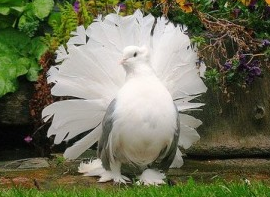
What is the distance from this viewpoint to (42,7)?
6.18 meters

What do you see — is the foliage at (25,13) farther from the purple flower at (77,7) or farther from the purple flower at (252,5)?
the purple flower at (252,5)

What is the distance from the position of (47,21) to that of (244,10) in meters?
1.59

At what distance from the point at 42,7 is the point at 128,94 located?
1.98m

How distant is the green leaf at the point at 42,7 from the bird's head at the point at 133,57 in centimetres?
175

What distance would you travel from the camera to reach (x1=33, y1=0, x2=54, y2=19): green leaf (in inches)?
242

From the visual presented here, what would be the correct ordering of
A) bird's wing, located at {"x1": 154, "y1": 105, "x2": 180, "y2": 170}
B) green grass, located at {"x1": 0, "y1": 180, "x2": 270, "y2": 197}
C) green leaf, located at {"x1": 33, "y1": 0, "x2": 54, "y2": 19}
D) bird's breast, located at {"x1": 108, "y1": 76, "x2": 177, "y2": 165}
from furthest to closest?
green leaf, located at {"x1": 33, "y1": 0, "x2": 54, "y2": 19} < bird's wing, located at {"x1": 154, "y1": 105, "x2": 180, "y2": 170} < bird's breast, located at {"x1": 108, "y1": 76, "x2": 177, "y2": 165} < green grass, located at {"x1": 0, "y1": 180, "x2": 270, "y2": 197}


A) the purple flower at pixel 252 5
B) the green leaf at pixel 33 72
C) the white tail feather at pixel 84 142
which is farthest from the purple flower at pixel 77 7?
the white tail feather at pixel 84 142

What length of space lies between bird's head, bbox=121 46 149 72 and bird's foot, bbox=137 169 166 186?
617 mm

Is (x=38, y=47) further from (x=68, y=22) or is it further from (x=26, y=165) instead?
(x=26, y=165)

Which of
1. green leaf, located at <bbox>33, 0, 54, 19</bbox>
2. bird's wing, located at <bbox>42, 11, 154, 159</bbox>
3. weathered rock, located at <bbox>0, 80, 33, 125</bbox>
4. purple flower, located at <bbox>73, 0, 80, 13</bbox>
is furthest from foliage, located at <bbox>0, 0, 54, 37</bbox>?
bird's wing, located at <bbox>42, 11, 154, 159</bbox>

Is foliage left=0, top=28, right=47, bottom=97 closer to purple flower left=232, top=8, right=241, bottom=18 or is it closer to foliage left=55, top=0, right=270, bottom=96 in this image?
foliage left=55, top=0, right=270, bottom=96

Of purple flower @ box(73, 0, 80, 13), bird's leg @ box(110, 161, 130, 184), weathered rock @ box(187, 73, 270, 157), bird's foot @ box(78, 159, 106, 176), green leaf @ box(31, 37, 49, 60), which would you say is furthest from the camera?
green leaf @ box(31, 37, 49, 60)

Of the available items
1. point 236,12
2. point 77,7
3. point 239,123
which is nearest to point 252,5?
point 236,12

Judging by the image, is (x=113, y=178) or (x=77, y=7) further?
(x=77, y=7)
